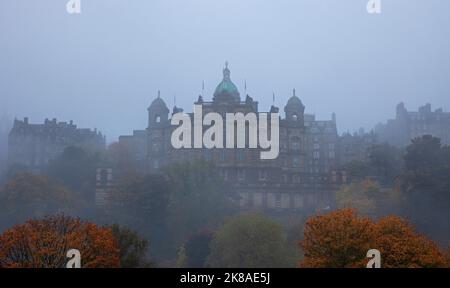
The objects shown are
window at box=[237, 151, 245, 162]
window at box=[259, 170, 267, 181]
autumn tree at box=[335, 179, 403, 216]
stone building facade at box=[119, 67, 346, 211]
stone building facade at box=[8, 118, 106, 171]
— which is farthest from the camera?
stone building facade at box=[8, 118, 106, 171]

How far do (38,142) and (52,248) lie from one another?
3826cm

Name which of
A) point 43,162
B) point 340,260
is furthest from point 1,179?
point 340,260

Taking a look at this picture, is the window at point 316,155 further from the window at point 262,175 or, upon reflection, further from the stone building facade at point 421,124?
the window at point 262,175

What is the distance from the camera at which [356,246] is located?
20.4m

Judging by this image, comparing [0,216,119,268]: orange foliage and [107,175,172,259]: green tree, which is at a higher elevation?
[107,175,172,259]: green tree

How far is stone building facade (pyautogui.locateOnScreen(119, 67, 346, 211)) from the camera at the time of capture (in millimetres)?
42219

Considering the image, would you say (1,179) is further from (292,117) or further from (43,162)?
(292,117)

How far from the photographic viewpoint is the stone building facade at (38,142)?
55.0 metres

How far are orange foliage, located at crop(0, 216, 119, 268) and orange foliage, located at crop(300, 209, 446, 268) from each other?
6.45 m

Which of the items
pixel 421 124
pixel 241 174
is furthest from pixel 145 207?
pixel 421 124

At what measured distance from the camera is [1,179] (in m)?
46.8

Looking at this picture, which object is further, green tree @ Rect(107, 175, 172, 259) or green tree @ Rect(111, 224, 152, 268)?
green tree @ Rect(107, 175, 172, 259)

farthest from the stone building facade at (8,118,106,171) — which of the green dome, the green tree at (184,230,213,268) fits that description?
the green tree at (184,230,213,268)

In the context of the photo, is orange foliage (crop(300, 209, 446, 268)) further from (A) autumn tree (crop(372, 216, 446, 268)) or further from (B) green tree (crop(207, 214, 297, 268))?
(B) green tree (crop(207, 214, 297, 268))
